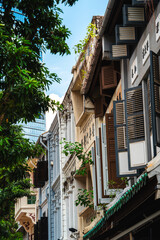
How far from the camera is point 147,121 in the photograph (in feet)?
37.6

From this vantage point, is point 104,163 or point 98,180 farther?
point 98,180

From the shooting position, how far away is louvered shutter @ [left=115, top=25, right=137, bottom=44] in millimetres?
12805

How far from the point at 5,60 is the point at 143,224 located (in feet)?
17.5

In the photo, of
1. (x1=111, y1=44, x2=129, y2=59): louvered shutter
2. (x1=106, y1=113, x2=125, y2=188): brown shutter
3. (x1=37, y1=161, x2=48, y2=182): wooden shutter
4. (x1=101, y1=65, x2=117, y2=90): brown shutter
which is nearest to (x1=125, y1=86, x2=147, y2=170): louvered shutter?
(x1=111, y1=44, x2=129, y2=59): louvered shutter

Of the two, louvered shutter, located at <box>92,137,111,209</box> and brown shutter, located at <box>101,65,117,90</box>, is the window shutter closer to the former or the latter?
louvered shutter, located at <box>92,137,111,209</box>

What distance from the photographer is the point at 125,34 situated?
1288cm

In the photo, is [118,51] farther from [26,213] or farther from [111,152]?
[26,213]

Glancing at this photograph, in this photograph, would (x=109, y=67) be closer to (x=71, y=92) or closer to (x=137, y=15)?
(x=137, y=15)

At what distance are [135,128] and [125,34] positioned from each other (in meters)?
2.58

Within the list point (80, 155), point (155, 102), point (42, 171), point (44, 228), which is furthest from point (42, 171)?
point (155, 102)

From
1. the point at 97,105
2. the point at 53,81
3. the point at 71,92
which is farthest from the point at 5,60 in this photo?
the point at 71,92

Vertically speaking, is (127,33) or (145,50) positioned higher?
(127,33)

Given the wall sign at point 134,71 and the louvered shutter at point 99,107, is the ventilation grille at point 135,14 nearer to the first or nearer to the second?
the wall sign at point 134,71

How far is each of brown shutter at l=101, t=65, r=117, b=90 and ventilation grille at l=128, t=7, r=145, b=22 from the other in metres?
3.96
